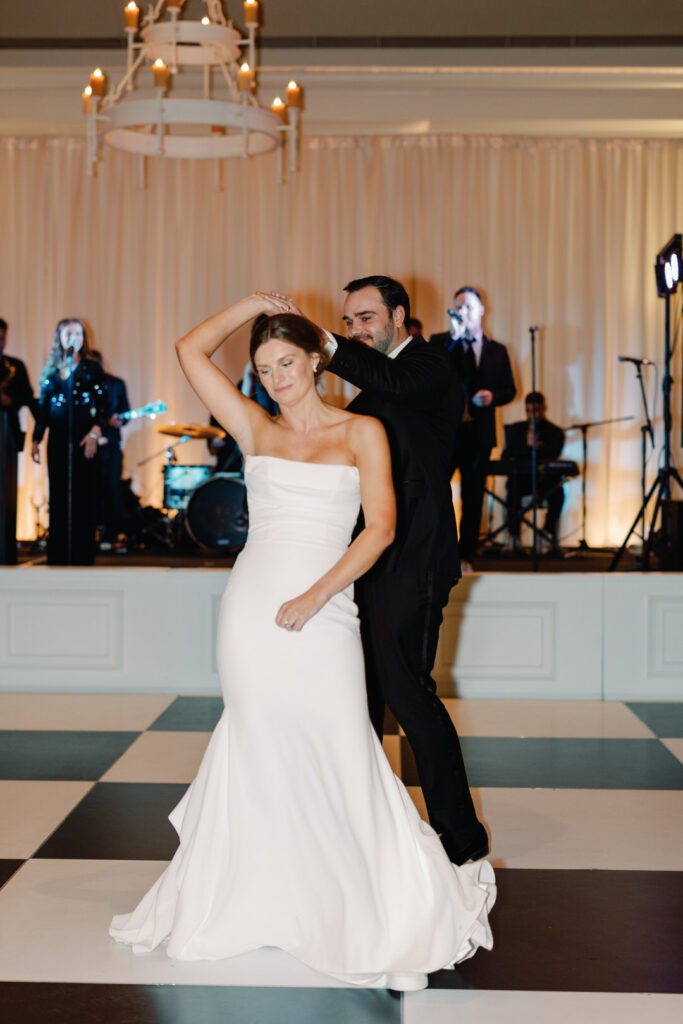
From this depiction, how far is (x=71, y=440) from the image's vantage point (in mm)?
6871

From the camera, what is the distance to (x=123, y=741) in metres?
4.10

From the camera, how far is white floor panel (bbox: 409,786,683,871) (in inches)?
114

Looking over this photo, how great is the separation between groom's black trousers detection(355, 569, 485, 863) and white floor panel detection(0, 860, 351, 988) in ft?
1.66

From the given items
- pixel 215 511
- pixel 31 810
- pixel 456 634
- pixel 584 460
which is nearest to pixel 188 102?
pixel 456 634

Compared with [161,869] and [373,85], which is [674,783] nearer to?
[161,869]

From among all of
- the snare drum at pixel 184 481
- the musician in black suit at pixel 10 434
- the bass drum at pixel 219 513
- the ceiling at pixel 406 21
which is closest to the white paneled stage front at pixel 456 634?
the musician in black suit at pixel 10 434

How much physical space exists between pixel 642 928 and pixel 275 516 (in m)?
1.14

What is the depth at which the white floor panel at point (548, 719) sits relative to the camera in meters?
4.26

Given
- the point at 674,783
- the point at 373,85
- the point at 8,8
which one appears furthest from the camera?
the point at 373,85

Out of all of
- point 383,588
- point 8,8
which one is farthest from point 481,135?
point 383,588

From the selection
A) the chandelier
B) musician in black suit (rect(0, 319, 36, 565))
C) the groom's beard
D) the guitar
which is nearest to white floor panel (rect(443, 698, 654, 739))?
the groom's beard

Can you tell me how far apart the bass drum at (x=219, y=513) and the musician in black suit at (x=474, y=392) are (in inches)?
88.7

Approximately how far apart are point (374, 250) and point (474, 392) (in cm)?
448

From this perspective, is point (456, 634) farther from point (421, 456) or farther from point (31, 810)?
point (421, 456)
